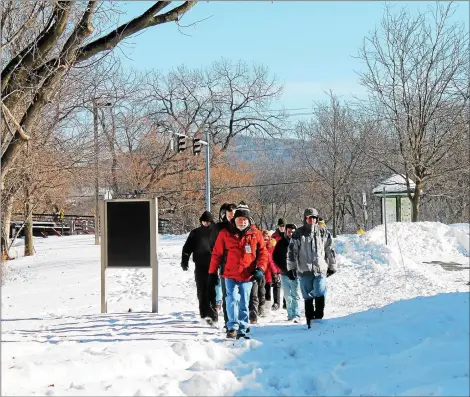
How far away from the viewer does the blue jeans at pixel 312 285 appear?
30.9ft

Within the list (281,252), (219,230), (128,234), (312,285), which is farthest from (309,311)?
(128,234)

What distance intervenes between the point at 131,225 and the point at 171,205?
4016cm

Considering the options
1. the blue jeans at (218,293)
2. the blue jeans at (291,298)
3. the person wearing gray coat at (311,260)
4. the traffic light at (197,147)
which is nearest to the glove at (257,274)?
the person wearing gray coat at (311,260)

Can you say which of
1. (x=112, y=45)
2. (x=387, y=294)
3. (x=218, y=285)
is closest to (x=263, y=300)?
(x=218, y=285)

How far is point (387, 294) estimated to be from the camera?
1438 centimetres

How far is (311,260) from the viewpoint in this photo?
9328 millimetres

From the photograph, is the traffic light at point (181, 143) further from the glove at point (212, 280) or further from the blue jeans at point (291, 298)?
the glove at point (212, 280)

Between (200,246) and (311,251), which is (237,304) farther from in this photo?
(200,246)

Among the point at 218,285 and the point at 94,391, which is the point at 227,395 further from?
the point at 218,285

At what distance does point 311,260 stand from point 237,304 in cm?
127

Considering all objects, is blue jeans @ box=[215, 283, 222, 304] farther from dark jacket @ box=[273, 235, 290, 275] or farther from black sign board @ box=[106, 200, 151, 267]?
black sign board @ box=[106, 200, 151, 267]

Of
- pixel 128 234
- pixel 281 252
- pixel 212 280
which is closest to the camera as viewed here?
pixel 212 280

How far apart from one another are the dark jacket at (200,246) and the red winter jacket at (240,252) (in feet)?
3.67


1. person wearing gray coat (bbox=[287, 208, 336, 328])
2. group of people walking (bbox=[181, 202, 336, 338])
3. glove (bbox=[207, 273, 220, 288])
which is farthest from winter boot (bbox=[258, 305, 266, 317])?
person wearing gray coat (bbox=[287, 208, 336, 328])
